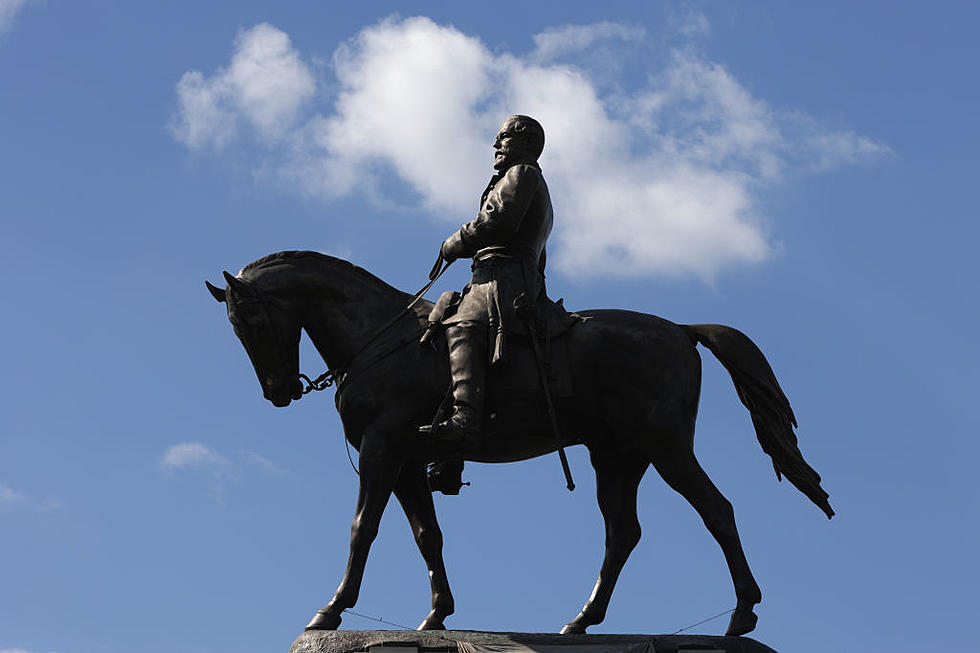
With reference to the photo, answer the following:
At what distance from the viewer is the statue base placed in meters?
14.5

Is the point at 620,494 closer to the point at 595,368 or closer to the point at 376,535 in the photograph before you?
the point at 595,368

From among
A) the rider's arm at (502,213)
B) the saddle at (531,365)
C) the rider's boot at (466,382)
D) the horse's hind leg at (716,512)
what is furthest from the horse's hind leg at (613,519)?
the rider's arm at (502,213)

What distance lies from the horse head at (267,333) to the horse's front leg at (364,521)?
124cm

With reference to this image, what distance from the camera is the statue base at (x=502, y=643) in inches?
572

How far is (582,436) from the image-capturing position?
15766 mm

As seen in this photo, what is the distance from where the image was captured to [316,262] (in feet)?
53.1

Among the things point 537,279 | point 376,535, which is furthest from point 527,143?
point 376,535

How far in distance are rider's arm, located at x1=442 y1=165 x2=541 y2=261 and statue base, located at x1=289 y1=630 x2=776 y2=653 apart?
3646 millimetres

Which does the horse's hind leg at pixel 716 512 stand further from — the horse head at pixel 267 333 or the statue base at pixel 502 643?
the horse head at pixel 267 333

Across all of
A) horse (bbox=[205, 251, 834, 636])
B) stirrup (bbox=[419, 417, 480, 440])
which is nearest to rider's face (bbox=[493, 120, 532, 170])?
horse (bbox=[205, 251, 834, 636])

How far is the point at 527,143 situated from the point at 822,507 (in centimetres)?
440

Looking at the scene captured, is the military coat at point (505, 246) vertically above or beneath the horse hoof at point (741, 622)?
above

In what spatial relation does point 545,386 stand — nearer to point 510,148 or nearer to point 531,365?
point 531,365

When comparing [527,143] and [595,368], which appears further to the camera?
[527,143]
